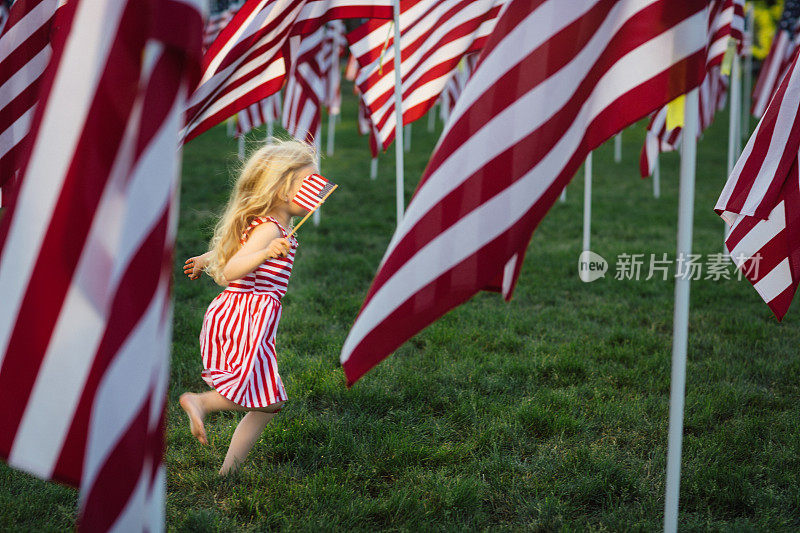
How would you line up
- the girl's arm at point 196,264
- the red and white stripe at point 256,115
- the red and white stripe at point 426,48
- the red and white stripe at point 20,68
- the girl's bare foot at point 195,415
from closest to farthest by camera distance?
the girl's bare foot at point 195,415, the girl's arm at point 196,264, the red and white stripe at point 20,68, the red and white stripe at point 426,48, the red and white stripe at point 256,115

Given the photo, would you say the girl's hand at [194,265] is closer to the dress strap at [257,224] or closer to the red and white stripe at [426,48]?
the dress strap at [257,224]

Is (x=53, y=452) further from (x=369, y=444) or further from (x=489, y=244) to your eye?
(x=369, y=444)

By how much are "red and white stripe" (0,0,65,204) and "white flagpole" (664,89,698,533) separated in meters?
3.08

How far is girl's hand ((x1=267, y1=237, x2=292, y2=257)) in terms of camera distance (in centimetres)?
296

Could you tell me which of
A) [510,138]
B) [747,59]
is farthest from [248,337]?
[747,59]

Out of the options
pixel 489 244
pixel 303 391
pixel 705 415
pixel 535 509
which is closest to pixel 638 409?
pixel 705 415

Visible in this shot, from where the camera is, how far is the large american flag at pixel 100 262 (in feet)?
5.24

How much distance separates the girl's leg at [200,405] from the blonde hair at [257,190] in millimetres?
517

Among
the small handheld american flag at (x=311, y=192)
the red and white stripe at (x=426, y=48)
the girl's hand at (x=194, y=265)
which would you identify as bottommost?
the girl's hand at (x=194, y=265)

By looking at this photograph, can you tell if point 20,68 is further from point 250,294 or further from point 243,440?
point 243,440

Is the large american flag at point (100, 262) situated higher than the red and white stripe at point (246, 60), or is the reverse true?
the red and white stripe at point (246, 60)

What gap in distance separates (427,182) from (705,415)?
2.66m

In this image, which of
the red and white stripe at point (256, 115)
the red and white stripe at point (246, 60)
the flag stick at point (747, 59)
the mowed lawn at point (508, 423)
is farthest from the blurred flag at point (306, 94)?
the flag stick at point (747, 59)

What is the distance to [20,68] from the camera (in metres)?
3.59
